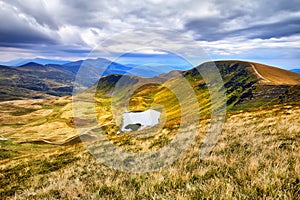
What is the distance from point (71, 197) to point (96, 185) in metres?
0.88

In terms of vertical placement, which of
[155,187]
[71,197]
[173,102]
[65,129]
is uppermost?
[155,187]

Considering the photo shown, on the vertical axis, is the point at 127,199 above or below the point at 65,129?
above

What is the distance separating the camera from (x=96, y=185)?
712 centimetres

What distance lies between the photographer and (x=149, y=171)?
329 inches

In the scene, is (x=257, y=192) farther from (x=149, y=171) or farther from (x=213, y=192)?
(x=149, y=171)

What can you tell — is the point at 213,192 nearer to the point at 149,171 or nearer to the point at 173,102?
the point at 149,171

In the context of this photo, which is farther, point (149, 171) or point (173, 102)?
point (173, 102)

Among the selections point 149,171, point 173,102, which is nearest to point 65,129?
point 173,102

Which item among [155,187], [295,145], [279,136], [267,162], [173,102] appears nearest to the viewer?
[155,187]

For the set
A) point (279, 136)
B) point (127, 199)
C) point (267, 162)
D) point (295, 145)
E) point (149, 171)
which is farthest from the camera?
point (279, 136)

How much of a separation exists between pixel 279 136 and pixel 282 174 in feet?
21.1

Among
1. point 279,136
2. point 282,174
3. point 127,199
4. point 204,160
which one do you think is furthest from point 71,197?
point 279,136

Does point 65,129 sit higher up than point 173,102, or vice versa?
point 173,102

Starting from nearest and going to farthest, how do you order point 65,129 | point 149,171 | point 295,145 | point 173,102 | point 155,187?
point 155,187 < point 149,171 < point 295,145 < point 65,129 < point 173,102
